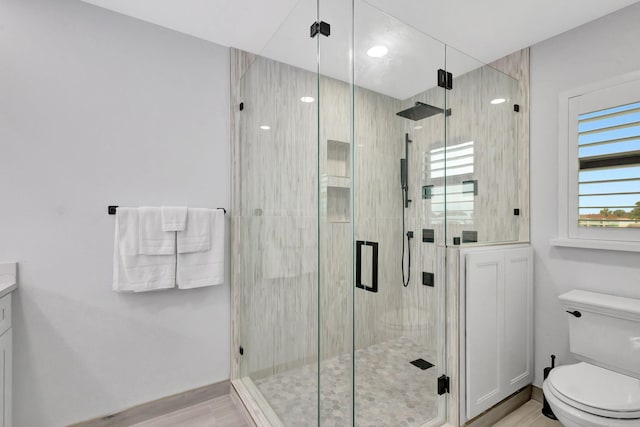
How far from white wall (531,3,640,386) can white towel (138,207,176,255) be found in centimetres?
238

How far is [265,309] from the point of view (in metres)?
1.84

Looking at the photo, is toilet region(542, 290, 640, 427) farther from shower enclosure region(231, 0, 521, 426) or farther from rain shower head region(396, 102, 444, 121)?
rain shower head region(396, 102, 444, 121)

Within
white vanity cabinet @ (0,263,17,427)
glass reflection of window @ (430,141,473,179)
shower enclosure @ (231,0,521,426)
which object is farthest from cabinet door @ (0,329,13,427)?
glass reflection of window @ (430,141,473,179)

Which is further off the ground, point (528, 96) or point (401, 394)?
point (528, 96)

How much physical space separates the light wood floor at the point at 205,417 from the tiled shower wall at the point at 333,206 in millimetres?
239

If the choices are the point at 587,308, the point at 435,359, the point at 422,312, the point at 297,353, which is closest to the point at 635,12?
the point at 587,308

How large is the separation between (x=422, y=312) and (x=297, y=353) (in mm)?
686

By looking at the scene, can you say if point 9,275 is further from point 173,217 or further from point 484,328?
point 484,328

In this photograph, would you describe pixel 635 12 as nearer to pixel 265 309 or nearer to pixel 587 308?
pixel 587 308

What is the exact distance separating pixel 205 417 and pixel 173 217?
49.3 inches

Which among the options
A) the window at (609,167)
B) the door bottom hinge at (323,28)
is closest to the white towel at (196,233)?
the door bottom hinge at (323,28)

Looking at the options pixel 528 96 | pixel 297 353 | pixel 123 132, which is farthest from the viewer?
pixel 528 96

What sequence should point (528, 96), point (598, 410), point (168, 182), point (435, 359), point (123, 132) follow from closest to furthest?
point (598, 410) < point (435, 359) < point (123, 132) < point (168, 182) < point (528, 96)

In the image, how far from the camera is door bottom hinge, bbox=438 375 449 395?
1.67m
